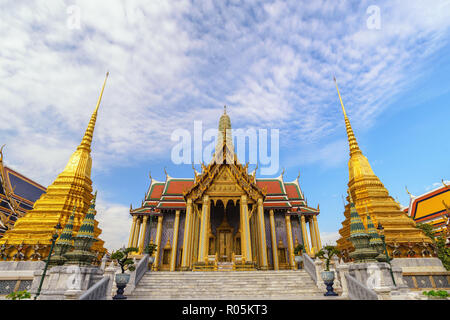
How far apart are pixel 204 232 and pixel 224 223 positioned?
4110 mm

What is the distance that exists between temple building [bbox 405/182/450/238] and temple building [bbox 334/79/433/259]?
9.01 meters

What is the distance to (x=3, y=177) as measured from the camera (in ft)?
75.9

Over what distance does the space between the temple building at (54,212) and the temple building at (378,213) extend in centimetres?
1882

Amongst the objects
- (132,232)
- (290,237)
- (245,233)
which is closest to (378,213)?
(290,237)

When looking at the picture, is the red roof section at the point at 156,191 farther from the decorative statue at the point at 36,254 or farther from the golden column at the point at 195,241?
the decorative statue at the point at 36,254

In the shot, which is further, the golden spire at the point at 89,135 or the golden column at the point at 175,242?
the golden spire at the point at 89,135

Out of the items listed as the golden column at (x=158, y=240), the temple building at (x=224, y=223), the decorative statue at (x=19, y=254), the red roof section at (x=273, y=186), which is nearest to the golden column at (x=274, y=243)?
the temple building at (x=224, y=223)

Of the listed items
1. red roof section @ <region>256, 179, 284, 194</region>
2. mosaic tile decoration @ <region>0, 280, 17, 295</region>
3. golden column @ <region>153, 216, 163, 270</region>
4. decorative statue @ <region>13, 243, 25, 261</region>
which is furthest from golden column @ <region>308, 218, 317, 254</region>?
decorative statue @ <region>13, 243, 25, 261</region>

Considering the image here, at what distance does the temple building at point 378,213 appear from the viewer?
16173 mm

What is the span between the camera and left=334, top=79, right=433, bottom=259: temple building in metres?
16.2
